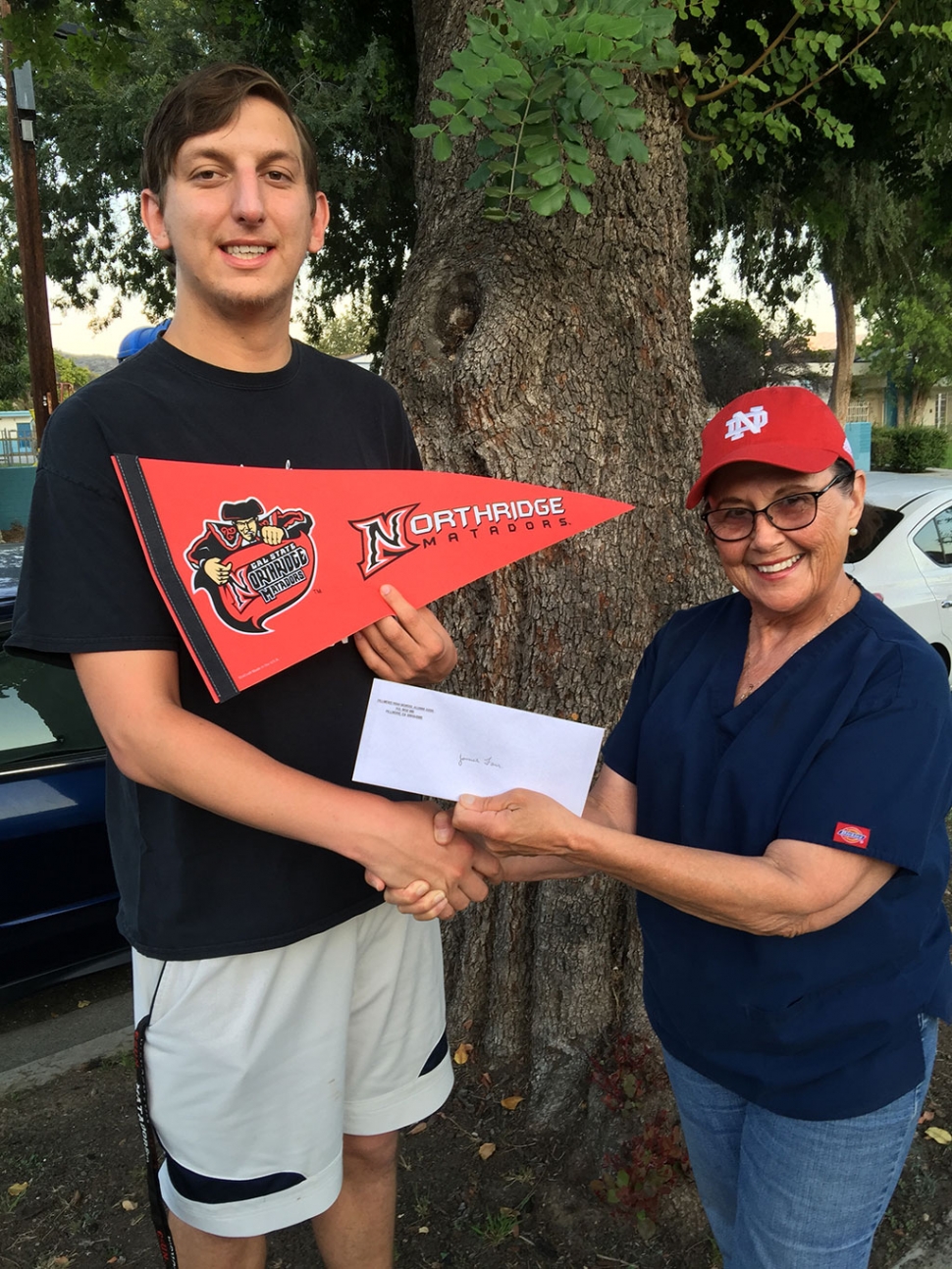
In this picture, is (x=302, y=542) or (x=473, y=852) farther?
(x=473, y=852)

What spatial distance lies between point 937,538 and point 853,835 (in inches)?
272

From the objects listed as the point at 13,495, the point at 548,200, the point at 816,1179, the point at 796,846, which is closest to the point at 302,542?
the point at 796,846

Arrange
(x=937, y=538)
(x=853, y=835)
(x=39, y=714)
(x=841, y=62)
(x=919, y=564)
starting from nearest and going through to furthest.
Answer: (x=853, y=835) → (x=841, y=62) → (x=39, y=714) → (x=919, y=564) → (x=937, y=538)

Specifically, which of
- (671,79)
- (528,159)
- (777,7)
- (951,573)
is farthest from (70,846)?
(951,573)

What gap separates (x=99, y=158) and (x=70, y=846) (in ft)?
42.3

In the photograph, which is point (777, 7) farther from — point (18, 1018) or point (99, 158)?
point (99, 158)

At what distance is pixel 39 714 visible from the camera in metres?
3.82

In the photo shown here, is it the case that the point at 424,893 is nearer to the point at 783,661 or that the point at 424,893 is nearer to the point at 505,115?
the point at 783,661

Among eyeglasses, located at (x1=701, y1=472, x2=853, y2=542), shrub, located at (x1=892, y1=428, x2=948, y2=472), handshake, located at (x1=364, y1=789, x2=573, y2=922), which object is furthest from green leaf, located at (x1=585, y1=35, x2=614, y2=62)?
shrub, located at (x1=892, y1=428, x2=948, y2=472)

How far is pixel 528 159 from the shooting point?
Result: 2.46m

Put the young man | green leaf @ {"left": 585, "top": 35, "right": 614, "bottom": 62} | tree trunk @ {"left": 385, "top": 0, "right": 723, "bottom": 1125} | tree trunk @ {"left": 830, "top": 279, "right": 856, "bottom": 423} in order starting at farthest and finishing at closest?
tree trunk @ {"left": 830, "top": 279, "right": 856, "bottom": 423}, tree trunk @ {"left": 385, "top": 0, "right": 723, "bottom": 1125}, green leaf @ {"left": 585, "top": 35, "right": 614, "bottom": 62}, the young man

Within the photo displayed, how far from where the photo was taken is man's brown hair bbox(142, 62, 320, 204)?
1.73m

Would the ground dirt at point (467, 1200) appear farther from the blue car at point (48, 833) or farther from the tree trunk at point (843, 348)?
the tree trunk at point (843, 348)

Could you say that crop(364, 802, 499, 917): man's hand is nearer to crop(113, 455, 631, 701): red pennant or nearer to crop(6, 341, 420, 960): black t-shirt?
crop(6, 341, 420, 960): black t-shirt
